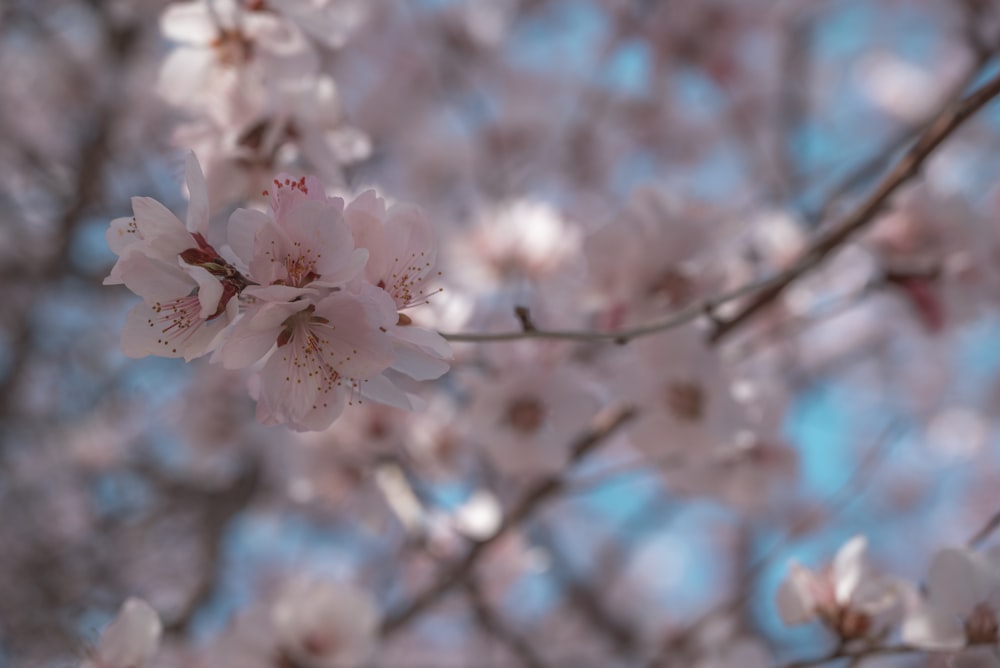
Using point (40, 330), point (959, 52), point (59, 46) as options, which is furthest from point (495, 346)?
point (959, 52)

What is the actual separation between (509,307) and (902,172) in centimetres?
129

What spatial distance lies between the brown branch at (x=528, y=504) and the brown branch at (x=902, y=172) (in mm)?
458

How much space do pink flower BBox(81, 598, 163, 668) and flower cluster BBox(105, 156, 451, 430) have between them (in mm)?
422

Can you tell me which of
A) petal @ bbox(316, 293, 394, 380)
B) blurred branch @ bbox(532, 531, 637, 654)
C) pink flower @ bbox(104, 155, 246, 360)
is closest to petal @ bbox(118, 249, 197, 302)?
pink flower @ bbox(104, 155, 246, 360)

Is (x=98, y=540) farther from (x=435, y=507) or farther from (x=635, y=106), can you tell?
(x=635, y=106)

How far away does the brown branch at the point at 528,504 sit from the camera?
5.59 ft

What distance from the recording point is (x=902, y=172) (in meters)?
1.24

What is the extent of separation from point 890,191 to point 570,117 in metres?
3.60

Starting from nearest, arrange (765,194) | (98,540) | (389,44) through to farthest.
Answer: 1. (98,540)
2. (765,194)
3. (389,44)

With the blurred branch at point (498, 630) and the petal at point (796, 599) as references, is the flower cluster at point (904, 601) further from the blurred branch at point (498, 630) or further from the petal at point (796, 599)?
the blurred branch at point (498, 630)

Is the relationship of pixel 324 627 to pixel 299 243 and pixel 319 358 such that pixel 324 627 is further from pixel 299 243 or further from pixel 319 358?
pixel 299 243

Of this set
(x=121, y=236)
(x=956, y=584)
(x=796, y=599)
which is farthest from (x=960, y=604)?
(x=121, y=236)

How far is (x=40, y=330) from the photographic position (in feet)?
12.1

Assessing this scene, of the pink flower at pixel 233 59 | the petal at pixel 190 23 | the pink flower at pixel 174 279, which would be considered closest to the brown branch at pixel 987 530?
the pink flower at pixel 174 279
